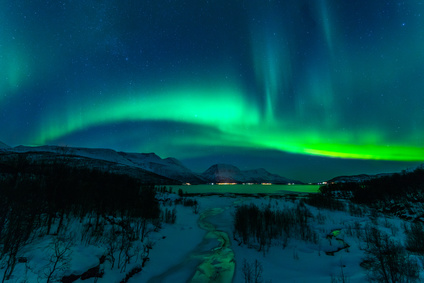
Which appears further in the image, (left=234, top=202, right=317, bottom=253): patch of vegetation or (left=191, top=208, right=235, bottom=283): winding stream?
(left=234, top=202, right=317, bottom=253): patch of vegetation

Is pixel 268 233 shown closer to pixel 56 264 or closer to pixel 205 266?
pixel 205 266

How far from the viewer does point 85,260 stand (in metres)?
8.24

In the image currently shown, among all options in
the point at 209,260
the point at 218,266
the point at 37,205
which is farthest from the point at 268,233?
the point at 37,205

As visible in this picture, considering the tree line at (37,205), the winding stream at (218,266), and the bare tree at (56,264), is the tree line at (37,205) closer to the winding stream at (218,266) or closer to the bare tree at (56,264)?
the bare tree at (56,264)

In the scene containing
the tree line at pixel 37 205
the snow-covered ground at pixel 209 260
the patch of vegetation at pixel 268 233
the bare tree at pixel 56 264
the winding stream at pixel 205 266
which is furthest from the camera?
the patch of vegetation at pixel 268 233

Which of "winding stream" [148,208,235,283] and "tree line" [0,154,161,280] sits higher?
"tree line" [0,154,161,280]

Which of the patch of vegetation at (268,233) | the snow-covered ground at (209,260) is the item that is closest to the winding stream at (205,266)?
the snow-covered ground at (209,260)

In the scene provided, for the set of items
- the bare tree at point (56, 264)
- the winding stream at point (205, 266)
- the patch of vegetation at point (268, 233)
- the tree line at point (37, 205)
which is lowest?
the winding stream at point (205, 266)

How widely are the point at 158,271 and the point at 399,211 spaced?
33.6 meters

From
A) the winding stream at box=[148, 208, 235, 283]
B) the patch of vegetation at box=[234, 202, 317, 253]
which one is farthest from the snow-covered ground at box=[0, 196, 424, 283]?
the patch of vegetation at box=[234, 202, 317, 253]

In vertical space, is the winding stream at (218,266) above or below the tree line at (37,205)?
below

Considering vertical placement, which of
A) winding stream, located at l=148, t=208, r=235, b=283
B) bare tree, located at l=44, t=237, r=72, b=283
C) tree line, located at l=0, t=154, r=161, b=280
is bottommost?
winding stream, located at l=148, t=208, r=235, b=283

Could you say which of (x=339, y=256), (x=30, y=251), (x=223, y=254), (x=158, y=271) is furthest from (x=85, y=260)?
(x=339, y=256)

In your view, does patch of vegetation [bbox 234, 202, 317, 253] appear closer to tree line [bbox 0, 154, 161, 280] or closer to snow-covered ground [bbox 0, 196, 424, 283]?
snow-covered ground [bbox 0, 196, 424, 283]
